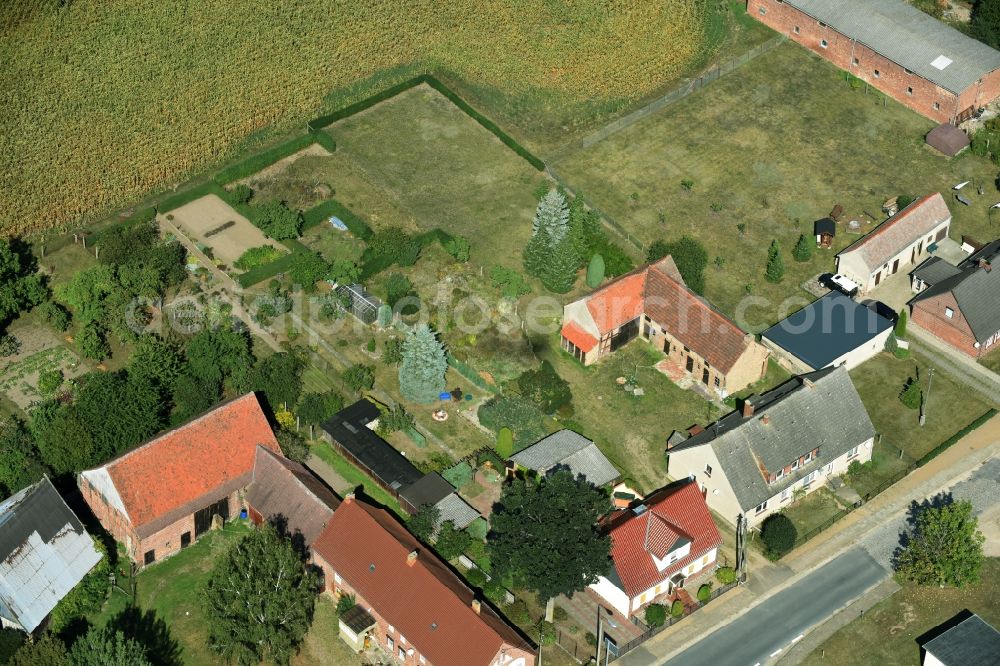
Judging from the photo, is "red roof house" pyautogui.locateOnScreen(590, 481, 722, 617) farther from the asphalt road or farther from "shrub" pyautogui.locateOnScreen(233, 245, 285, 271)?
"shrub" pyautogui.locateOnScreen(233, 245, 285, 271)

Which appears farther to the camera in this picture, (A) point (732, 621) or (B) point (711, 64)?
(B) point (711, 64)

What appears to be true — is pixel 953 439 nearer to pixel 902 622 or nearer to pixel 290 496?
pixel 902 622

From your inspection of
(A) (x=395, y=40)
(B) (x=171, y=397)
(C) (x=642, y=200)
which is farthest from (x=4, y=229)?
(C) (x=642, y=200)

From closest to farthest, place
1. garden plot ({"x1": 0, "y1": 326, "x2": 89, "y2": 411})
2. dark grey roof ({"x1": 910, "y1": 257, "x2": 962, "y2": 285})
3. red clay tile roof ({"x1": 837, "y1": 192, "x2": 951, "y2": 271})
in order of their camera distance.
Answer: garden plot ({"x1": 0, "y1": 326, "x2": 89, "y2": 411}), dark grey roof ({"x1": 910, "y1": 257, "x2": 962, "y2": 285}), red clay tile roof ({"x1": 837, "y1": 192, "x2": 951, "y2": 271})

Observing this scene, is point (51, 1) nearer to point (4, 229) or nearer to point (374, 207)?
point (4, 229)

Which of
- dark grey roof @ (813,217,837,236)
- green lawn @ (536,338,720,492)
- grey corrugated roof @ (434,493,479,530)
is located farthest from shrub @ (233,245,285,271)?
dark grey roof @ (813,217,837,236)

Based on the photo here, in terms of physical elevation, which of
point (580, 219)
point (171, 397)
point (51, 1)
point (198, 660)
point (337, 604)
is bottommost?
point (198, 660)
